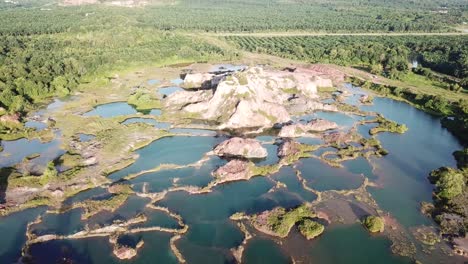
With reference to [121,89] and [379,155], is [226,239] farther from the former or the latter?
[121,89]

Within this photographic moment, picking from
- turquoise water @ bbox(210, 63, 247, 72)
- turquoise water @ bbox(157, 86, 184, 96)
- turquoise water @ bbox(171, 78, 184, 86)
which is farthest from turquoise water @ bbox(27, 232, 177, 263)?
turquoise water @ bbox(210, 63, 247, 72)

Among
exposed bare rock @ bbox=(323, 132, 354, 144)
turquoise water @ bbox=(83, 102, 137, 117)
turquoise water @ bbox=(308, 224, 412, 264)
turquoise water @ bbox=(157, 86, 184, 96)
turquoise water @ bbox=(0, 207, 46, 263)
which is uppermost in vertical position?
turquoise water @ bbox=(157, 86, 184, 96)

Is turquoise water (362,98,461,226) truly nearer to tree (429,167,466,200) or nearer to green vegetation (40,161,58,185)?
tree (429,167,466,200)

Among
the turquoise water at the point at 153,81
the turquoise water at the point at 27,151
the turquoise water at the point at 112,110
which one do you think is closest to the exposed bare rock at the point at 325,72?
the turquoise water at the point at 153,81

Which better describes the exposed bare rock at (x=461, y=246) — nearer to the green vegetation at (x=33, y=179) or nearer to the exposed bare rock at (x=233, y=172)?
the exposed bare rock at (x=233, y=172)

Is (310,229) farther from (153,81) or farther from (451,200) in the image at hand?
(153,81)
